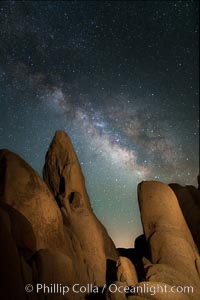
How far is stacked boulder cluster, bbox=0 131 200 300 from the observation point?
8.53 m

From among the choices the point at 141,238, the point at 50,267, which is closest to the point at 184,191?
the point at 141,238

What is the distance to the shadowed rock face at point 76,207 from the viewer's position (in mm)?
12977

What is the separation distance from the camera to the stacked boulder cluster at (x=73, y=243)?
8531 mm

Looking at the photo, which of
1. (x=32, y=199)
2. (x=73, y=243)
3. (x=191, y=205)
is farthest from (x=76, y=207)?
(x=191, y=205)

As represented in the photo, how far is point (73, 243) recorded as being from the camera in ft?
42.3

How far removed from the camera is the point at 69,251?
1207 centimetres

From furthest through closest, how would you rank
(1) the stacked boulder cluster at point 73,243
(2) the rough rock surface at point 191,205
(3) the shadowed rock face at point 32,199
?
1. (2) the rough rock surface at point 191,205
2. (3) the shadowed rock face at point 32,199
3. (1) the stacked boulder cluster at point 73,243

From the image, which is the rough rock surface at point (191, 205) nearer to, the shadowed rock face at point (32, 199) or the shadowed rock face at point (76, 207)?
the shadowed rock face at point (76, 207)

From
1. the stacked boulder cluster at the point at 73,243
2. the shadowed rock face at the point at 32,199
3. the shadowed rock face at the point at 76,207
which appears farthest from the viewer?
the shadowed rock face at the point at 76,207

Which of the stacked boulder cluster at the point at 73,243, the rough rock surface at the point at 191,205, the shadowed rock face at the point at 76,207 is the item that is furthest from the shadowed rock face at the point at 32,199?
the rough rock surface at the point at 191,205

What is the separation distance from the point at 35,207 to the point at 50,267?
291cm

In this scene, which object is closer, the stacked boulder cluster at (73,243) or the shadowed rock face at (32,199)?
the stacked boulder cluster at (73,243)

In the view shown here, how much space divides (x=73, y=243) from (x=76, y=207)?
2.27 metres

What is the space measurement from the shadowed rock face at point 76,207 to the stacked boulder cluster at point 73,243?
1.7 inches
